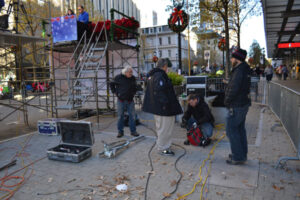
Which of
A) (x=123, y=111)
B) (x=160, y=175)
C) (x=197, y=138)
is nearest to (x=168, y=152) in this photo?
(x=197, y=138)

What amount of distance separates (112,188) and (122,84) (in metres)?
3.21

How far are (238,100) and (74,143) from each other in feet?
11.2

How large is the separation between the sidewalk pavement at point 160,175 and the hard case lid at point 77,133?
395 millimetres

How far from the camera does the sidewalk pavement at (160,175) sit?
11.5 ft

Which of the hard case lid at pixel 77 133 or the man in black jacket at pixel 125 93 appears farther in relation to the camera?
the man in black jacket at pixel 125 93

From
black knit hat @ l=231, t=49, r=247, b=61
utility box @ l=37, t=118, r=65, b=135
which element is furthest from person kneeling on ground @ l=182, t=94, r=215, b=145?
utility box @ l=37, t=118, r=65, b=135

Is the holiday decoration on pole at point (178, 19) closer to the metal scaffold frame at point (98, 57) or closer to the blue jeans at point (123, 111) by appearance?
the metal scaffold frame at point (98, 57)

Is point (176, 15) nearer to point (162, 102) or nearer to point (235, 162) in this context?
point (162, 102)

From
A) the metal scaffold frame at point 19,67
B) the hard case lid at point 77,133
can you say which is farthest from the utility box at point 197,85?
the hard case lid at point 77,133

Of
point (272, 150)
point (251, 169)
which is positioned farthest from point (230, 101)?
point (272, 150)

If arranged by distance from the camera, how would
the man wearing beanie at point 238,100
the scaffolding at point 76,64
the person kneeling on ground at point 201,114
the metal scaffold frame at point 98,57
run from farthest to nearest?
the metal scaffold frame at point 98,57 → the scaffolding at point 76,64 → the person kneeling on ground at point 201,114 → the man wearing beanie at point 238,100

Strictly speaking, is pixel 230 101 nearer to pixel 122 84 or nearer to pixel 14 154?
pixel 122 84

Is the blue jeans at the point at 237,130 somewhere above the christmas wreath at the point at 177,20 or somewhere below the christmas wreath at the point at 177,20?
below

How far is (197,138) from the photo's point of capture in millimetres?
5527
